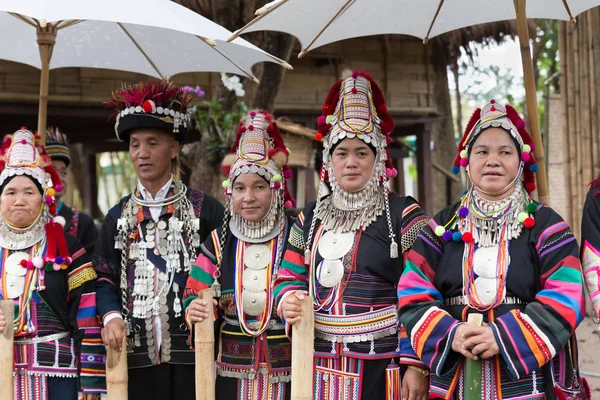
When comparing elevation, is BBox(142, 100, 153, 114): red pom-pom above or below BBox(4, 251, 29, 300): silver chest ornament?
above

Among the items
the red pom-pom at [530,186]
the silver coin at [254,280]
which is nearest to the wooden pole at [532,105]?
the red pom-pom at [530,186]

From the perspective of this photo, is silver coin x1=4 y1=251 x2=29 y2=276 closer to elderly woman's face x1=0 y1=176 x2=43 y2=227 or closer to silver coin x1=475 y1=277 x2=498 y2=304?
elderly woman's face x1=0 y1=176 x2=43 y2=227

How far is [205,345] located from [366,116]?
1315 millimetres

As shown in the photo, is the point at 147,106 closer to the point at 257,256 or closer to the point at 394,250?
the point at 257,256

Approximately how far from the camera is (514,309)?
288 cm

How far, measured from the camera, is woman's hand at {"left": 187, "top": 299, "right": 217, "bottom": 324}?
3.49 meters

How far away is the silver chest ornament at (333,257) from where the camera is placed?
133 inches

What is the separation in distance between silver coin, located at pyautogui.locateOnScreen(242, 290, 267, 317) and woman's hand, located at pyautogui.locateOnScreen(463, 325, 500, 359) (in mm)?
1132

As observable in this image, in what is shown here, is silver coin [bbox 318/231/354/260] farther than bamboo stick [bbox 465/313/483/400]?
Yes

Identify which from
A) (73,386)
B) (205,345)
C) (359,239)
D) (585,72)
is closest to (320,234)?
(359,239)

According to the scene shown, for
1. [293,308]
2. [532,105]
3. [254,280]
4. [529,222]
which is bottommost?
[293,308]

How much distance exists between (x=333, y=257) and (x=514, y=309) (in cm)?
87

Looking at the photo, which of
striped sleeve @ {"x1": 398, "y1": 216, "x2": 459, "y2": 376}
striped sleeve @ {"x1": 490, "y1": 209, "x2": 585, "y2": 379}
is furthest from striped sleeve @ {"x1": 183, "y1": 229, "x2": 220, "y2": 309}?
striped sleeve @ {"x1": 490, "y1": 209, "x2": 585, "y2": 379}

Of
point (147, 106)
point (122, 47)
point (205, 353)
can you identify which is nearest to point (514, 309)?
point (205, 353)
